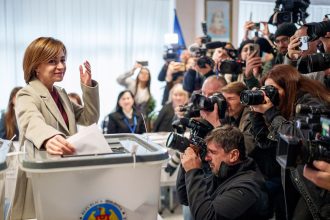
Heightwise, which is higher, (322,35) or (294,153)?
(322,35)

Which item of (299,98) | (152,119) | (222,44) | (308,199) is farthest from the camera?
(152,119)

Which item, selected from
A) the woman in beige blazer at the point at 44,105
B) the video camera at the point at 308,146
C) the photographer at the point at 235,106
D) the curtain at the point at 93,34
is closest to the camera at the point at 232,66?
the photographer at the point at 235,106

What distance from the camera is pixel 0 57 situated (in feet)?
16.6

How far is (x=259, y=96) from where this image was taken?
1755 millimetres

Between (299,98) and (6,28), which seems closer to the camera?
(299,98)

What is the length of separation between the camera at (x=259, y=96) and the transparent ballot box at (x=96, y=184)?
0.75 meters

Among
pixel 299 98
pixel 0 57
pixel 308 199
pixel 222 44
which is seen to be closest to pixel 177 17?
pixel 0 57

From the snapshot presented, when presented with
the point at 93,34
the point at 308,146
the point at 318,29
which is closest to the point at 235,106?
the point at 318,29

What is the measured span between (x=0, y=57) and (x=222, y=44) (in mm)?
3145

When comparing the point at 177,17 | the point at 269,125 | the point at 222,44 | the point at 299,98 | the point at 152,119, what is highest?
the point at 177,17

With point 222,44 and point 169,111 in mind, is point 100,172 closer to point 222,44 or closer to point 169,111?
point 222,44

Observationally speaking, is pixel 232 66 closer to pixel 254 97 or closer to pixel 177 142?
pixel 254 97

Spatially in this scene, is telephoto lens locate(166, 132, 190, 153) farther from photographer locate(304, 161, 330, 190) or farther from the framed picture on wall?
the framed picture on wall

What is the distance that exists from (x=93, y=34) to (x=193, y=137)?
3876mm
